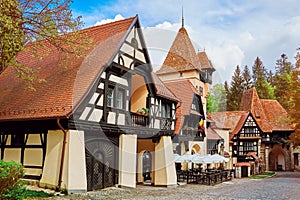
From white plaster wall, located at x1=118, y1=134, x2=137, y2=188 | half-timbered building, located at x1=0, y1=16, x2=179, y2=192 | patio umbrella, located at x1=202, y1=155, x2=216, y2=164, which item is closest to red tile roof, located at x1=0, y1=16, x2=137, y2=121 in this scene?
half-timbered building, located at x1=0, y1=16, x2=179, y2=192

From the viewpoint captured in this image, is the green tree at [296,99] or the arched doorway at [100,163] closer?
the arched doorway at [100,163]

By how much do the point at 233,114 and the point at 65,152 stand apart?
Result: 100 feet

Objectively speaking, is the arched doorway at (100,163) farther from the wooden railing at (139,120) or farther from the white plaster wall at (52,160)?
the wooden railing at (139,120)

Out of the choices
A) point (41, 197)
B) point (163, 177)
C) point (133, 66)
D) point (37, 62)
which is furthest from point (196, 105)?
point (41, 197)

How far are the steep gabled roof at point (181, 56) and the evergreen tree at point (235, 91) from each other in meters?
26.7

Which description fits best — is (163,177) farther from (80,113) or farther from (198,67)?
(198,67)

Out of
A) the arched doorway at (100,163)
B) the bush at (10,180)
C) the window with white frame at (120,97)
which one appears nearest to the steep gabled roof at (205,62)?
the window with white frame at (120,97)

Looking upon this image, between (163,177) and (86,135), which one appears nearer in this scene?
(86,135)

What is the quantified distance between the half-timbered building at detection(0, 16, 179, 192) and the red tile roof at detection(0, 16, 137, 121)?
42mm

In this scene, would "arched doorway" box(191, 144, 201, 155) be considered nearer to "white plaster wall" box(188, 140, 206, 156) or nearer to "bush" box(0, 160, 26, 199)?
"white plaster wall" box(188, 140, 206, 156)

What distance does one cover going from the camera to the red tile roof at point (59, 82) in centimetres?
1181

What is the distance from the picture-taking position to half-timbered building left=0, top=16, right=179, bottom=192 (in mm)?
11609

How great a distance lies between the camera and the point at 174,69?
3112 centimetres

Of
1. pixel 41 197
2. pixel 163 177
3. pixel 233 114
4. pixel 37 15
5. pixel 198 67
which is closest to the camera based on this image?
pixel 41 197
